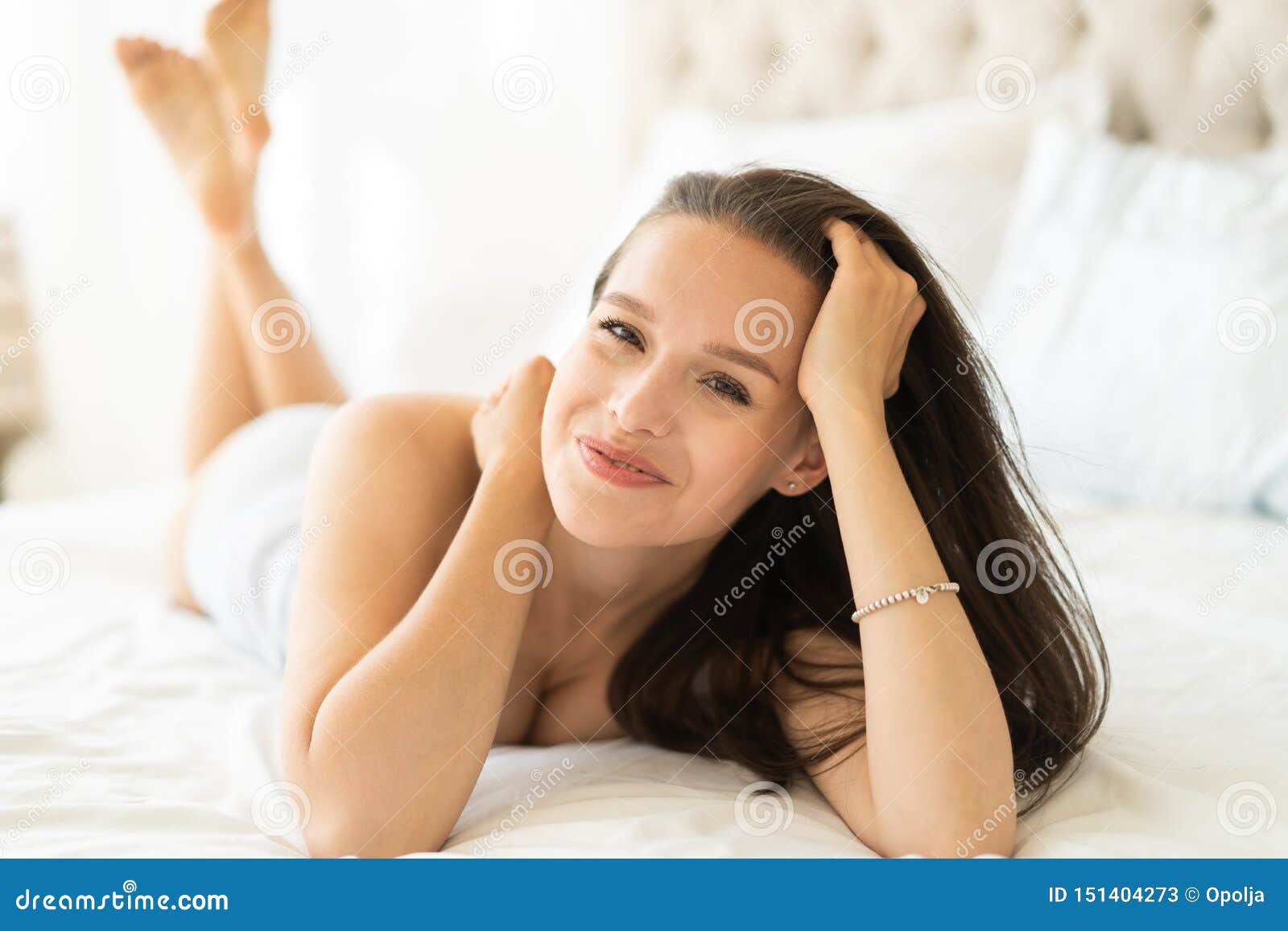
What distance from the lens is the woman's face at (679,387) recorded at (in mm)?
1083

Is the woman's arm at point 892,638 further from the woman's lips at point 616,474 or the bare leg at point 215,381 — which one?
the bare leg at point 215,381

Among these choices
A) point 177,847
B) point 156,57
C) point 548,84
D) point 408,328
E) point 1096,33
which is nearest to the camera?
point 177,847

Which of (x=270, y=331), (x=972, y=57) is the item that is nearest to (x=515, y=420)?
(x=270, y=331)

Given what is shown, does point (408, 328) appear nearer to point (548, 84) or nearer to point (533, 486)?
point (548, 84)

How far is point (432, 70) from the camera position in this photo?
3.32m

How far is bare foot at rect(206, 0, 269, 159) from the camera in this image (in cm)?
196

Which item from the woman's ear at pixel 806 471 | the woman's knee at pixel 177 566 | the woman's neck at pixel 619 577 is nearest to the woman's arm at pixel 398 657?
the woman's neck at pixel 619 577

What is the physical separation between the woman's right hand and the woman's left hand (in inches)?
11.6

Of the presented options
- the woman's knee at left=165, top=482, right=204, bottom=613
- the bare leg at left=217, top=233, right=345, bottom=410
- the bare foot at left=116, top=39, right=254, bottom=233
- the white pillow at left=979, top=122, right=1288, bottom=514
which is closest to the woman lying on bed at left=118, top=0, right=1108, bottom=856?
the woman's knee at left=165, top=482, right=204, bottom=613

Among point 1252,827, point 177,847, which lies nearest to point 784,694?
point 1252,827

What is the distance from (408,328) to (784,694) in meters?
1.76

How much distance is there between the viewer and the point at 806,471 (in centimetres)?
125

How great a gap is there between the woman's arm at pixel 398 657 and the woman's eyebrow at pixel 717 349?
→ 18 cm

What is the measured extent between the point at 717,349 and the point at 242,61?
1.35m
